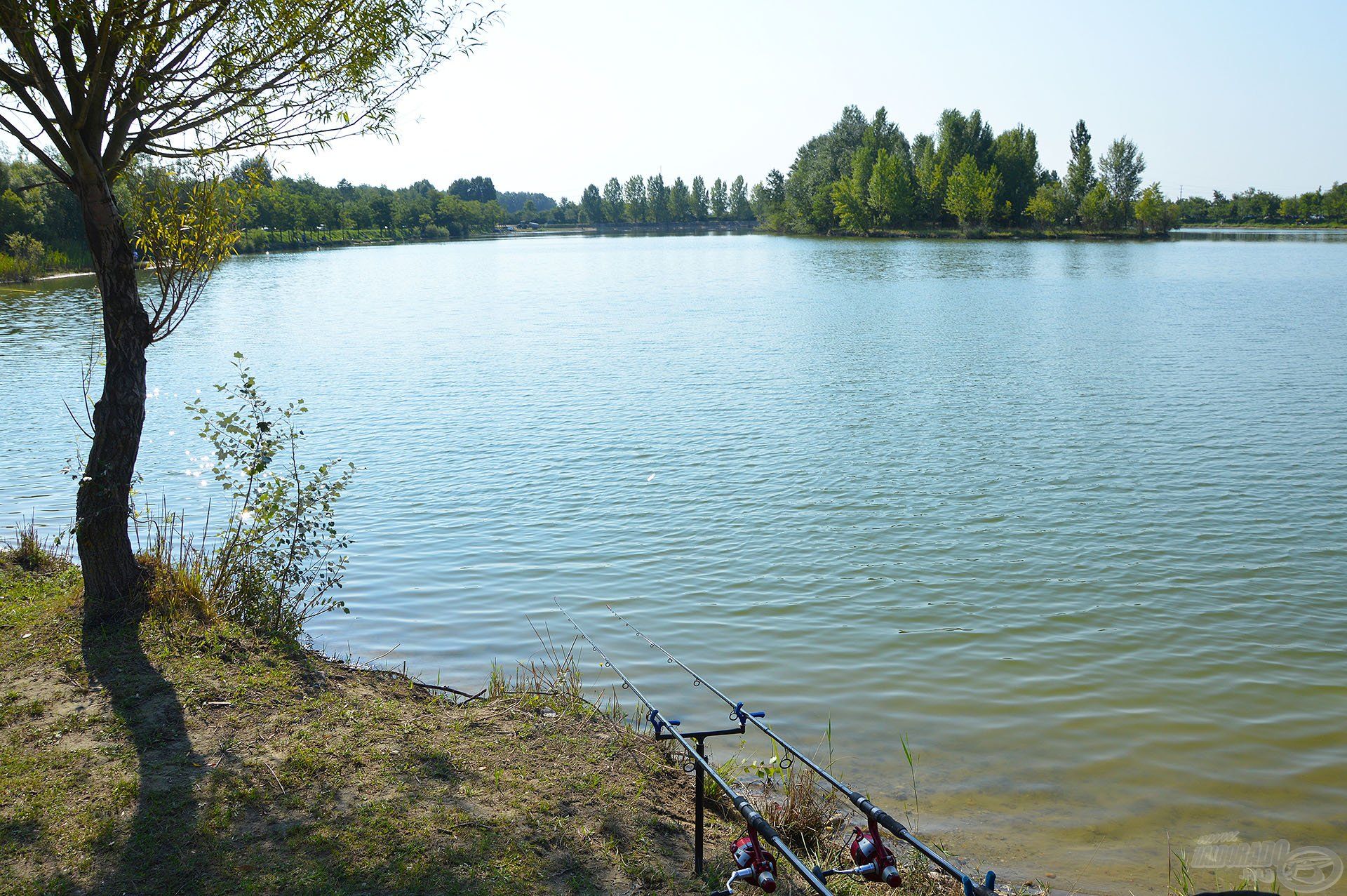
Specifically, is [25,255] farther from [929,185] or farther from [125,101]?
[929,185]

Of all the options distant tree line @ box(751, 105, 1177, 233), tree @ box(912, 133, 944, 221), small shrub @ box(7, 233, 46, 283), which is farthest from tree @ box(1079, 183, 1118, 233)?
small shrub @ box(7, 233, 46, 283)

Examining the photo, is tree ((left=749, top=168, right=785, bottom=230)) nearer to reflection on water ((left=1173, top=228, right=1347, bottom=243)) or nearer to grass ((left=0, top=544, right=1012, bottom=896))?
reflection on water ((left=1173, top=228, right=1347, bottom=243))

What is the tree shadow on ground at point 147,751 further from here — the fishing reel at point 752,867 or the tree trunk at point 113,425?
the fishing reel at point 752,867

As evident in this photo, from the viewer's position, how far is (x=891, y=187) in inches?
4439

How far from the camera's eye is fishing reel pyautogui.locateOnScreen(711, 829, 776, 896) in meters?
3.75

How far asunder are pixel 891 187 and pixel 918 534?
4309 inches

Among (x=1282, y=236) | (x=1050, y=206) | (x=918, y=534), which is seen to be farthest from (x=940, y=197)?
(x=918, y=534)

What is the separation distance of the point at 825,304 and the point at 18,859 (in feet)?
131

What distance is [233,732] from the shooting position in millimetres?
5395

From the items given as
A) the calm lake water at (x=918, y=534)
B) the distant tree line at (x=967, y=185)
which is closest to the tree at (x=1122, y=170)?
the distant tree line at (x=967, y=185)

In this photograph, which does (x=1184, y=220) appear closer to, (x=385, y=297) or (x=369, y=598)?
(x=385, y=297)

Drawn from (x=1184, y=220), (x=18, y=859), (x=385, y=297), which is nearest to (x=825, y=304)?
(x=385, y=297)

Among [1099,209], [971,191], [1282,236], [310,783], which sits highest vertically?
[971,191]

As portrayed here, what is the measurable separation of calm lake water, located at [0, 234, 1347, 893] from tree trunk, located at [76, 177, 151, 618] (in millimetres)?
2167
